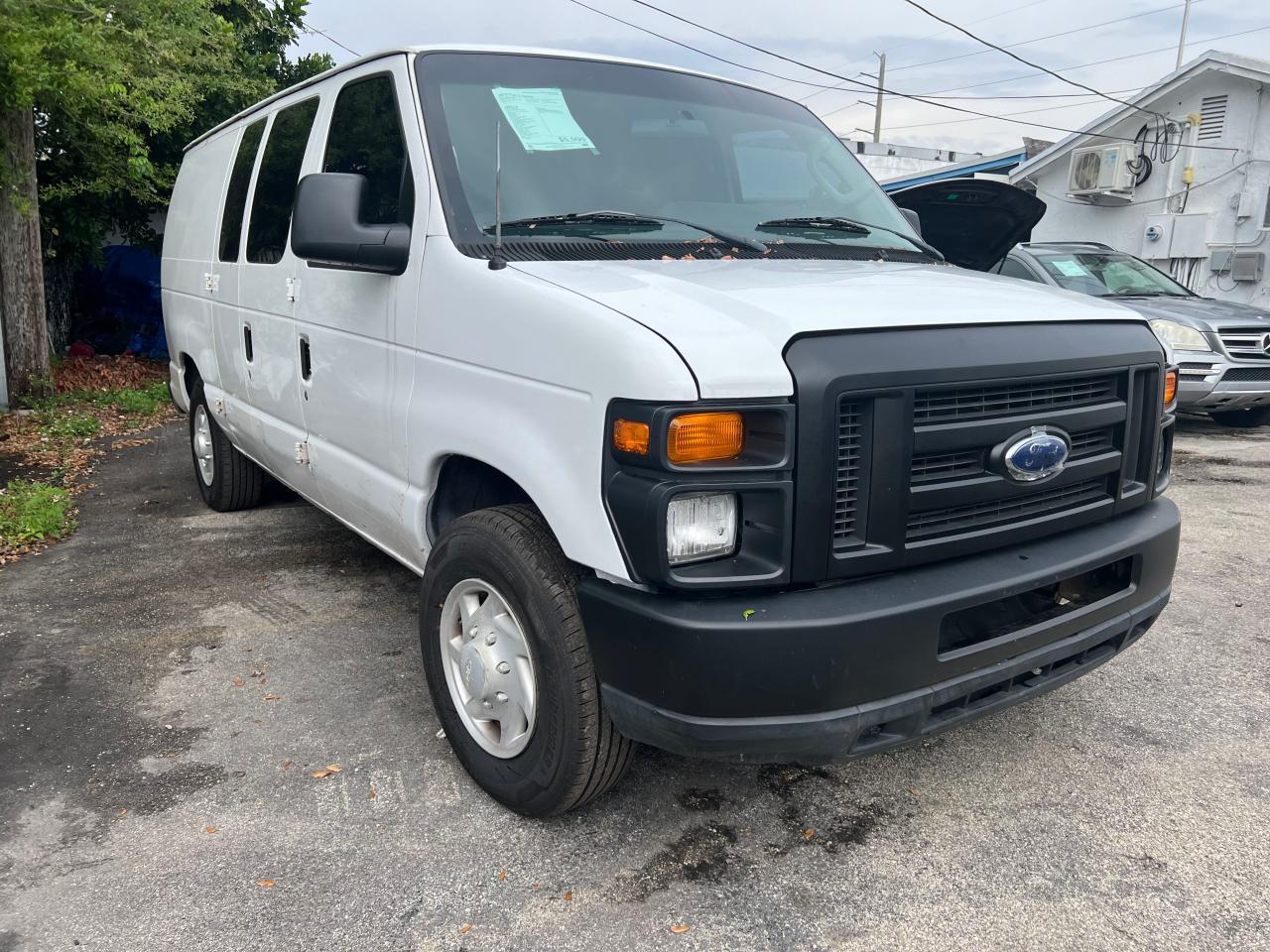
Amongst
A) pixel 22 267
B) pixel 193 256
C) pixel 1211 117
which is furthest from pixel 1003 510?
pixel 1211 117

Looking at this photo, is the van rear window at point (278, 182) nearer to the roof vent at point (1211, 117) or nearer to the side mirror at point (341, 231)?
the side mirror at point (341, 231)

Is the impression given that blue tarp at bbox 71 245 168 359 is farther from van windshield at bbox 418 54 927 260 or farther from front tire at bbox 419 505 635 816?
front tire at bbox 419 505 635 816

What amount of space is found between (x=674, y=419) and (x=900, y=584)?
681 millimetres

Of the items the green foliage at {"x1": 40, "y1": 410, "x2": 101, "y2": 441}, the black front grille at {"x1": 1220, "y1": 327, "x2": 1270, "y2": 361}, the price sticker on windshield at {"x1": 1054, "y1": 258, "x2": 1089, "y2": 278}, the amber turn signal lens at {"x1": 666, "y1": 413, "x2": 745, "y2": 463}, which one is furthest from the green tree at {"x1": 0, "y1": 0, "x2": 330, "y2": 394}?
the black front grille at {"x1": 1220, "y1": 327, "x2": 1270, "y2": 361}

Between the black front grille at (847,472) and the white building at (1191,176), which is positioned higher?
the white building at (1191,176)

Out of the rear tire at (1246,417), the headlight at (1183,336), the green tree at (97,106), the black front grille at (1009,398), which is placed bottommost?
the rear tire at (1246,417)

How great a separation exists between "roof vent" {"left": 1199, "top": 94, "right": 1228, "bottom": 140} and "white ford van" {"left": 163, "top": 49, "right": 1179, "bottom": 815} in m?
14.6

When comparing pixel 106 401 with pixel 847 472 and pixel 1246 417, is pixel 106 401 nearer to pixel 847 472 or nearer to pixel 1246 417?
pixel 847 472

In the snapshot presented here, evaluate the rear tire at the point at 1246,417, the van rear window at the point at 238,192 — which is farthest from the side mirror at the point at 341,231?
the rear tire at the point at 1246,417

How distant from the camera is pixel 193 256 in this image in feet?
17.5

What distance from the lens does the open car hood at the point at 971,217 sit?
4121 millimetres

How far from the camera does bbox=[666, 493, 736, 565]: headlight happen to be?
2092 millimetres

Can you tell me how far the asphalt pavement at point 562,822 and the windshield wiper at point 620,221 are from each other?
1.59m

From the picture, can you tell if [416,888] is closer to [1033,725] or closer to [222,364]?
[1033,725]
